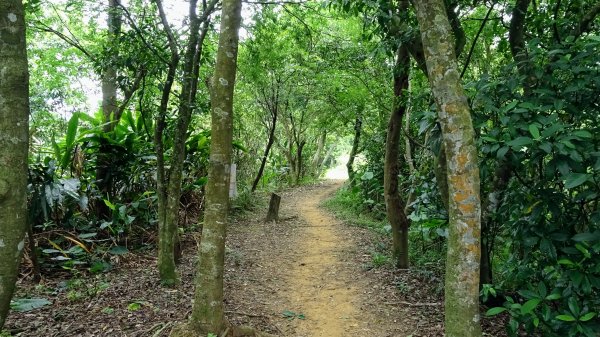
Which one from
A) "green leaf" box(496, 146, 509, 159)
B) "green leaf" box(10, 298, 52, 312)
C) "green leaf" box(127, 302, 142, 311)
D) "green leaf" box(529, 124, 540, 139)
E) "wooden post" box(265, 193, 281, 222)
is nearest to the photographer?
"green leaf" box(529, 124, 540, 139)

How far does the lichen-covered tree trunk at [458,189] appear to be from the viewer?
2.57m

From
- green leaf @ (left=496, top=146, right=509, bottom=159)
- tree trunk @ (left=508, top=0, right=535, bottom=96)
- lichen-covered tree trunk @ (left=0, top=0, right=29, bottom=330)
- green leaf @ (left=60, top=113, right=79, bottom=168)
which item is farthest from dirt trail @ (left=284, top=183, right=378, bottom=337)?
green leaf @ (left=60, top=113, right=79, bottom=168)

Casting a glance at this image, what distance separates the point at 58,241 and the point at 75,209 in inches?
36.3

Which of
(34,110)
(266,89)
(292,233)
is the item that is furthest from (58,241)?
(266,89)

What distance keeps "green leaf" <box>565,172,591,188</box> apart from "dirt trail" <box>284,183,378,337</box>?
2649mm

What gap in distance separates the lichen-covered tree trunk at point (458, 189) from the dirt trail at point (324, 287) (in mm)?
2063

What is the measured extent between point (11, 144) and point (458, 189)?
2.64 metres

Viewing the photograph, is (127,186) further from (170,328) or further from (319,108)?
A: (319,108)

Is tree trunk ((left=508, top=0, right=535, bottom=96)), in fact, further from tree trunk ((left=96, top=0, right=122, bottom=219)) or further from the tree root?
tree trunk ((left=96, top=0, right=122, bottom=219))

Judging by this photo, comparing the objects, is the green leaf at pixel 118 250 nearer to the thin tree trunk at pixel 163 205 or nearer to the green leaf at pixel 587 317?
the thin tree trunk at pixel 163 205

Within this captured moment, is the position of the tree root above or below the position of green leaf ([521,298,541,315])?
below

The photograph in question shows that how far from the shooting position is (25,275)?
16.6ft

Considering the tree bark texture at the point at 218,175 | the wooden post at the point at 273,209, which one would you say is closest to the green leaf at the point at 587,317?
the tree bark texture at the point at 218,175

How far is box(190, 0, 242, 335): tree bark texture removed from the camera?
335 cm
